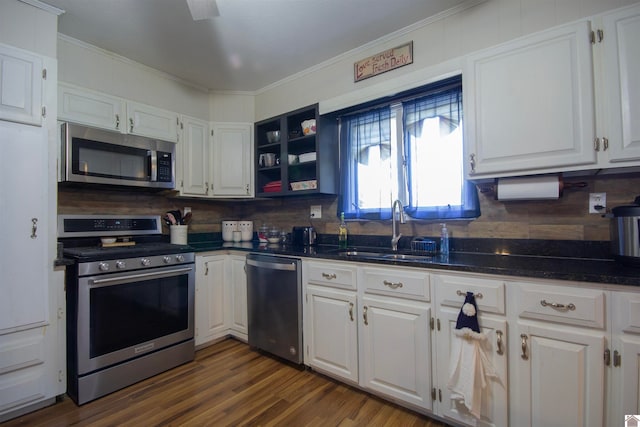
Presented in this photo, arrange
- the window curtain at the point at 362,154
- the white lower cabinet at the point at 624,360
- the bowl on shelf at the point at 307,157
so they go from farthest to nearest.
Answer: the bowl on shelf at the point at 307,157, the window curtain at the point at 362,154, the white lower cabinet at the point at 624,360

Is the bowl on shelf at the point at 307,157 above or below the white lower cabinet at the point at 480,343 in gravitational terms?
above

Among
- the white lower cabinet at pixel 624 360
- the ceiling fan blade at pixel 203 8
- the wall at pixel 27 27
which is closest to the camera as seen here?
the white lower cabinet at pixel 624 360

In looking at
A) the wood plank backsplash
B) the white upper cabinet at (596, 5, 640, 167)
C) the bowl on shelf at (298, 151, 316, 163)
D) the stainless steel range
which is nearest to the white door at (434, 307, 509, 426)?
the wood plank backsplash

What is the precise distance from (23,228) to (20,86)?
0.84 m

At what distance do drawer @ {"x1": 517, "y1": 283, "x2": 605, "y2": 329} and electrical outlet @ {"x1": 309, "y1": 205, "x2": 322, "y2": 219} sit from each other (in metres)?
1.81

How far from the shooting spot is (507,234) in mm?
1878

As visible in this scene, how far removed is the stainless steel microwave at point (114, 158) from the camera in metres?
2.10

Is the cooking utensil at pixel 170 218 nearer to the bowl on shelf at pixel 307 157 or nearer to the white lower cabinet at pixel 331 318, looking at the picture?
the bowl on shelf at pixel 307 157

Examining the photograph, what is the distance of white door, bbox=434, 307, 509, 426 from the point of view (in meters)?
1.40

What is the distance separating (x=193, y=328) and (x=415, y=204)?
207cm

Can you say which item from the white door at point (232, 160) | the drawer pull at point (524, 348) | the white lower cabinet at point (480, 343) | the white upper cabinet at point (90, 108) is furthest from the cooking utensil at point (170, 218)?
the drawer pull at point (524, 348)

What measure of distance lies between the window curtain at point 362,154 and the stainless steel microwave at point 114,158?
1.60 meters

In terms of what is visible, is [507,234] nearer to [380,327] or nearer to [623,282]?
[623,282]

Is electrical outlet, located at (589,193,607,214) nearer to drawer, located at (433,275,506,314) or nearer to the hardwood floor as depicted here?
drawer, located at (433,275,506,314)
